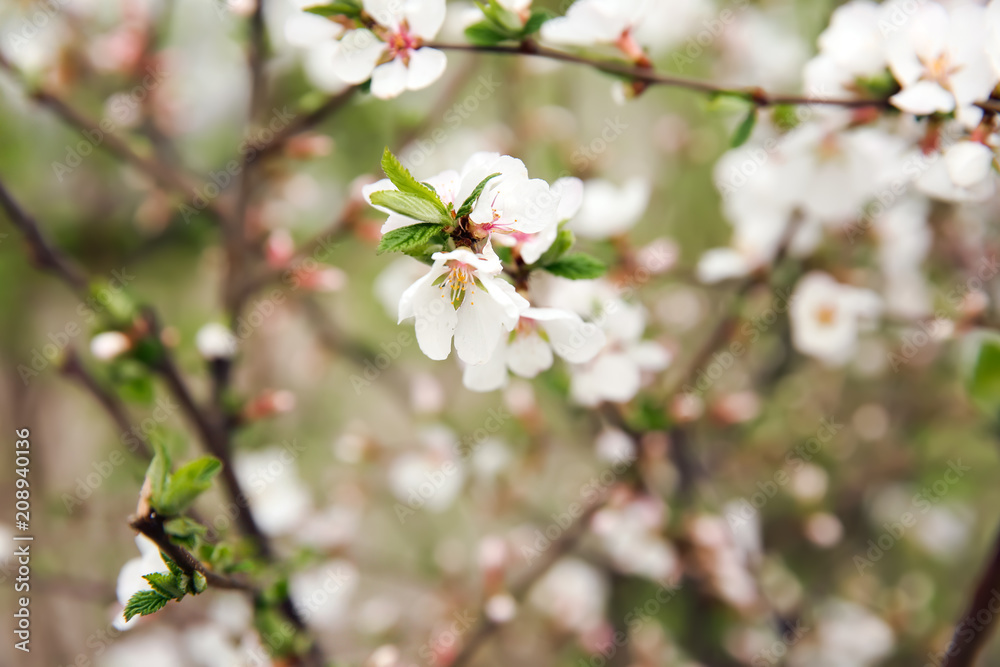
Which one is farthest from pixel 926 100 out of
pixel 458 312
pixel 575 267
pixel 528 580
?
pixel 528 580

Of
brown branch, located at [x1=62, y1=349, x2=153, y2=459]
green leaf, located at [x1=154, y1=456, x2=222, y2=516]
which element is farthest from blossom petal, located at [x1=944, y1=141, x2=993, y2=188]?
brown branch, located at [x1=62, y1=349, x2=153, y2=459]

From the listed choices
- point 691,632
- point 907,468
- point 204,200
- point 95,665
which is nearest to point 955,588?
point 907,468

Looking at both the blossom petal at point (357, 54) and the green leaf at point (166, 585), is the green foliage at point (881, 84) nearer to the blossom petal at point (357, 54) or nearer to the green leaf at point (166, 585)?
the blossom petal at point (357, 54)

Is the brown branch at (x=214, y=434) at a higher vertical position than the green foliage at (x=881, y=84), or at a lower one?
lower

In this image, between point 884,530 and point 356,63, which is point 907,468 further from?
point 356,63

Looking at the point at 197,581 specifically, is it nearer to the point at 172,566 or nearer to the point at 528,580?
the point at 172,566

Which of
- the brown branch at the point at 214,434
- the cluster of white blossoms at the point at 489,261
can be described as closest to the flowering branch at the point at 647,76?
the cluster of white blossoms at the point at 489,261
